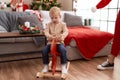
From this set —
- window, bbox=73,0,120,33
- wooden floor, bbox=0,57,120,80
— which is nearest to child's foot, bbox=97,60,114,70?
wooden floor, bbox=0,57,120,80

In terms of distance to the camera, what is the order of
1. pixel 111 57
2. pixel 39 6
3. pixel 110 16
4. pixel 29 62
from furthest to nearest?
pixel 39 6, pixel 110 16, pixel 29 62, pixel 111 57

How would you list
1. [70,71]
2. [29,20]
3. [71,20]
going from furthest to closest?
[71,20] < [29,20] < [70,71]

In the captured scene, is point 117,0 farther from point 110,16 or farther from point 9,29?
point 9,29

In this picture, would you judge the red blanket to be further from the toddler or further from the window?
the window

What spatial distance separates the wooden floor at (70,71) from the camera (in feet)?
6.80

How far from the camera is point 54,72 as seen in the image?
2.02 meters

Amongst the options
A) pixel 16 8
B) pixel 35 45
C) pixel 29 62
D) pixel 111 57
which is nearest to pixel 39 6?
pixel 16 8

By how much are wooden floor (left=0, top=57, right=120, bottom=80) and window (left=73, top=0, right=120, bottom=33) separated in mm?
1410

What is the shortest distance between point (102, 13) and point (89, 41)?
157cm

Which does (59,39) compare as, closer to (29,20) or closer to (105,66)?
(105,66)

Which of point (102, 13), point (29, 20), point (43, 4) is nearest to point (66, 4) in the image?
point (43, 4)

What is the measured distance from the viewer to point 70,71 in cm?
229

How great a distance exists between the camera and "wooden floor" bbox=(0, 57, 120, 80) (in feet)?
6.80

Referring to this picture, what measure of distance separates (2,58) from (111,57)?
1716mm
